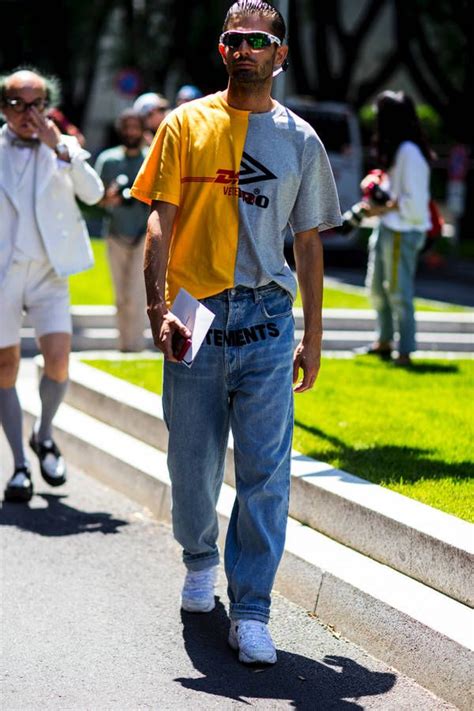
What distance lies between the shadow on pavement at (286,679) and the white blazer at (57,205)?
2.44 metres

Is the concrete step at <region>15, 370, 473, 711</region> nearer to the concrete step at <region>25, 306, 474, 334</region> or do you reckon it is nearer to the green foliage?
the concrete step at <region>25, 306, 474, 334</region>

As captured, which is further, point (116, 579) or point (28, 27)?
point (28, 27)

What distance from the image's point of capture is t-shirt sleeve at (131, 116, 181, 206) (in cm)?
447

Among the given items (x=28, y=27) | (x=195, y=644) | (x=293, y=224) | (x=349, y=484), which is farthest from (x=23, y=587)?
(x=28, y=27)

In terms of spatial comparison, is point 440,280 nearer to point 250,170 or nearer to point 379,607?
point 379,607

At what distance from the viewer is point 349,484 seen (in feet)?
18.6

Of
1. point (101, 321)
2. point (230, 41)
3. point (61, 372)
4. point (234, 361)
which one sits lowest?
point (101, 321)

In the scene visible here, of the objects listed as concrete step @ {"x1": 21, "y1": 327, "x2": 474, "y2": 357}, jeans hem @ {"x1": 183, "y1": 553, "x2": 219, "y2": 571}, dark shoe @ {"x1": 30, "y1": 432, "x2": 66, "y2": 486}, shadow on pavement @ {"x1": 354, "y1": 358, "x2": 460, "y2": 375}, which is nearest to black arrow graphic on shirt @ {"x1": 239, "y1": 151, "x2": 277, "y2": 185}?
jeans hem @ {"x1": 183, "y1": 553, "x2": 219, "y2": 571}

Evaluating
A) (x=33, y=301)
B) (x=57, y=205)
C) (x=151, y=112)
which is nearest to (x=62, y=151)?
(x=57, y=205)

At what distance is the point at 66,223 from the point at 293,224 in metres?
2.33

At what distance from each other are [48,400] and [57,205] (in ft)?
3.27

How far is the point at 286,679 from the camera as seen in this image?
4.49 m

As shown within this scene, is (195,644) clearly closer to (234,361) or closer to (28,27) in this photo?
(234,361)

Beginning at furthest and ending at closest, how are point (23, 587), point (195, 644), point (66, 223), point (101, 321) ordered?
point (101, 321), point (66, 223), point (23, 587), point (195, 644)
